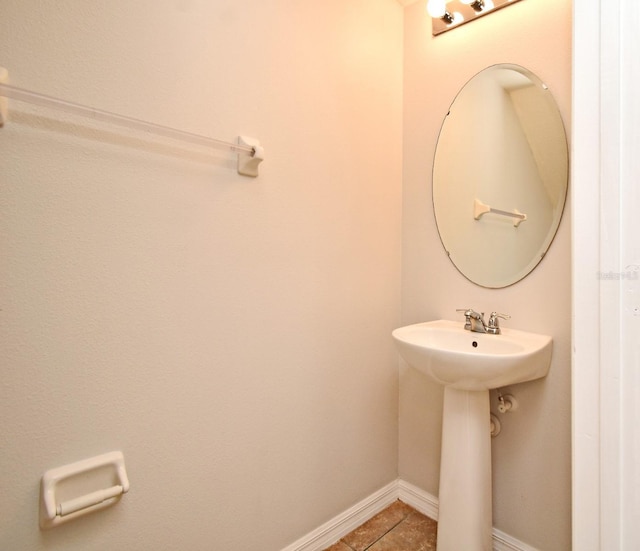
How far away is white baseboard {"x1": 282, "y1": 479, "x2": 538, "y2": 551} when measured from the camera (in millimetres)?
1287

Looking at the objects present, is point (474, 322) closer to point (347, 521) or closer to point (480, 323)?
point (480, 323)

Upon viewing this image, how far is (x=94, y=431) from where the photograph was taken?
0.85 m

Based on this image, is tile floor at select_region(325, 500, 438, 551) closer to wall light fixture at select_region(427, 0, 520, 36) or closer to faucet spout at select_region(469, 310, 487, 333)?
faucet spout at select_region(469, 310, 487, 333)

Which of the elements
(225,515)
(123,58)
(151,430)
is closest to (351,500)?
(225,515)

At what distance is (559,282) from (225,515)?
4.43ft

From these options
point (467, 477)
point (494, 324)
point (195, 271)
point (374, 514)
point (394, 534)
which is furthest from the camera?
point (374, 514)

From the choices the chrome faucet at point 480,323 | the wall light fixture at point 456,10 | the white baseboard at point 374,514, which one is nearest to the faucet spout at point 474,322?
the chrome faucet at point 480,323

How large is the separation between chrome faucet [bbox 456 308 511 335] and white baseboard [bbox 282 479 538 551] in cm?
78

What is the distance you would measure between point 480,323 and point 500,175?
0.60 m

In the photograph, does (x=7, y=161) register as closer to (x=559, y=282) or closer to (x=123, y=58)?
(x=123, y=58)

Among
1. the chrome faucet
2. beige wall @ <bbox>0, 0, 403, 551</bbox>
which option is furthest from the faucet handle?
beige wall @ <bbox>0, 0, 403, 551</bbox>

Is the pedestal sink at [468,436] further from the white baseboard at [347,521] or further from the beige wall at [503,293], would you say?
the white baseboard at [347,521]

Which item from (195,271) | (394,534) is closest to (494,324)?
(394,534)

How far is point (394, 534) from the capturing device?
1.41m
